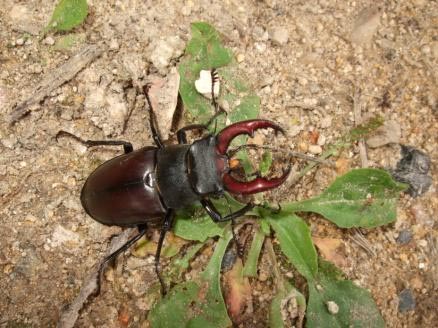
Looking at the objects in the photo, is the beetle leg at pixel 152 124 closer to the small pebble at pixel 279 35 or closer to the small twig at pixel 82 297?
the small twig at pixel 82 297

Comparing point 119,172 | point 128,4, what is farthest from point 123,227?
point 128,4

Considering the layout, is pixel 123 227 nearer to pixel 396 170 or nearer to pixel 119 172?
pixel 119 172

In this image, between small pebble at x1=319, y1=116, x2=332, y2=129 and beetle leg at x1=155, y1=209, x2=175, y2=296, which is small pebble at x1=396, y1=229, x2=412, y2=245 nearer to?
small pebble at x1=319, y1=116, x2=332, y2=129

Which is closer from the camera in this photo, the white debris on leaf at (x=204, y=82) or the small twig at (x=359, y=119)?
the white debris on leaf at (x=204, y=82)

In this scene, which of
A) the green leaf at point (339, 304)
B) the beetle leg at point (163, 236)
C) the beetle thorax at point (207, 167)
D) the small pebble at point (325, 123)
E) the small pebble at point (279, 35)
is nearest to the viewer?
the beetle thorax at point (207, 167)

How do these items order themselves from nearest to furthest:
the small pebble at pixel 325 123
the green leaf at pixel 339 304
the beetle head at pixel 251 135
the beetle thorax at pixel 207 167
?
1. the beetle head at pixel 251 135
2. the beetle thorax at pixel 207 167
3. the green leaf at pixel 339 304
4. the small pebble at pixel 325 123

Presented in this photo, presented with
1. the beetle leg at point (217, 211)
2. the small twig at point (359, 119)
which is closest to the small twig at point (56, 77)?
the beetle leg at point (217, 211)

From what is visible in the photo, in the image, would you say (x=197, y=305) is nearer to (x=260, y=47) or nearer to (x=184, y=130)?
(x=184, y=130)
